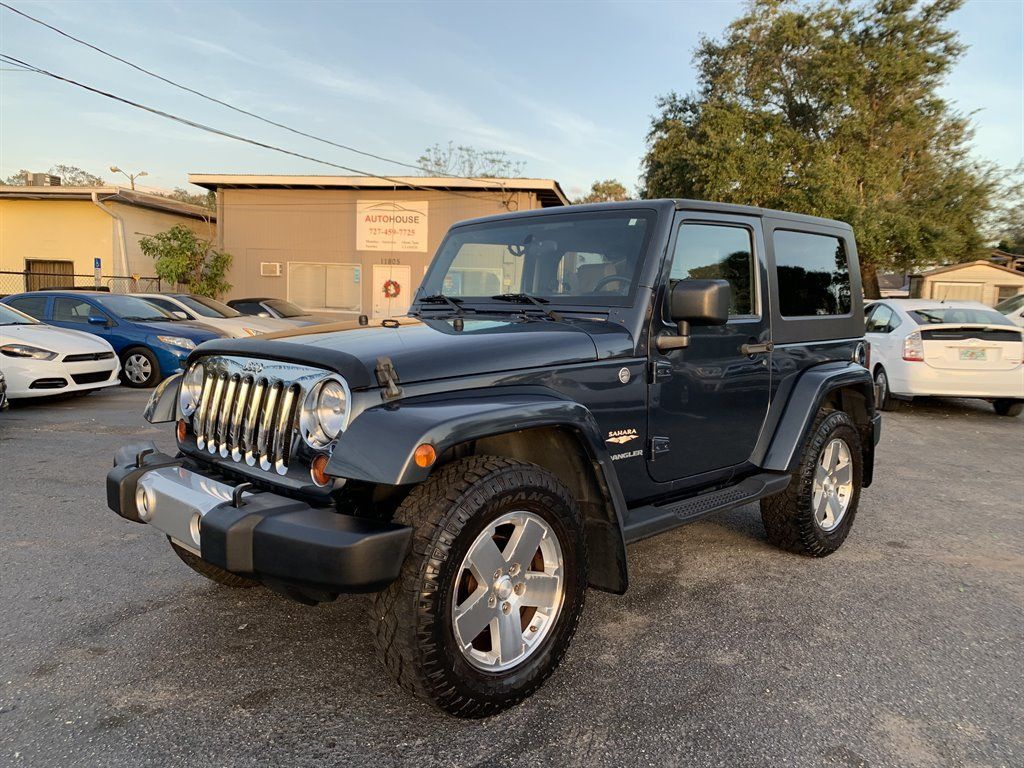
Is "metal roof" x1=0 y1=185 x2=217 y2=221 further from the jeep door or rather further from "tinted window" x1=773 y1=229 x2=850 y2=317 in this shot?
the jeep door

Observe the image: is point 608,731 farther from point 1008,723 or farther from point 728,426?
point 728,426

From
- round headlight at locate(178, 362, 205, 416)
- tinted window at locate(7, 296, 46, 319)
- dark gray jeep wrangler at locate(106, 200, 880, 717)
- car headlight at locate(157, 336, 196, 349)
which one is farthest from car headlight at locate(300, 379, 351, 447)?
tinted window at locate(7, 296, 46, 319)

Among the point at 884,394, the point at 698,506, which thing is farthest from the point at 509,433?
the point at 884,394

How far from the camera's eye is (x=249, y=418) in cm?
284

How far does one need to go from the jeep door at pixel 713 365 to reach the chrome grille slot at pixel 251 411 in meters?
1.52

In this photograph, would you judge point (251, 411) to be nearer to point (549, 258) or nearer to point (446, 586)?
point (446, 586)

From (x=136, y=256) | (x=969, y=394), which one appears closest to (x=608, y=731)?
(x=969, y=394)

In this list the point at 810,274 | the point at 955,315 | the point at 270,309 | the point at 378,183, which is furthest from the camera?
the point at 378,183

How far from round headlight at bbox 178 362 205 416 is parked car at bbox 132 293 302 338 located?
30.1ft

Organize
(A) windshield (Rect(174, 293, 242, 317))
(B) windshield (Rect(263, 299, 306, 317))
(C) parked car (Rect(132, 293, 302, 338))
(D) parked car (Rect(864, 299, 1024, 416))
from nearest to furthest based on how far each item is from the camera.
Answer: (D) parked car (Rect(864, 299, 1024, 416))
(C) parked car (Rect(132, 293, 302, 338))
(A) windshield (Rect(174, 293, 242, 317))
(B) windshield (Rect(263, 299, 306, 317))

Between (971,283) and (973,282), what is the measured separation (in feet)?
0.26

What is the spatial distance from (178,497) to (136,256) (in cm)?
2444

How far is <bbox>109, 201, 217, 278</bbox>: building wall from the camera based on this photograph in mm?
23469

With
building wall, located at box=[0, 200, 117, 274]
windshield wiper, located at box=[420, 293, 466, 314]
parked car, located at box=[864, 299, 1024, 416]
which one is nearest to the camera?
windshield wiper, located at box=[420, 293, 466, 314]
